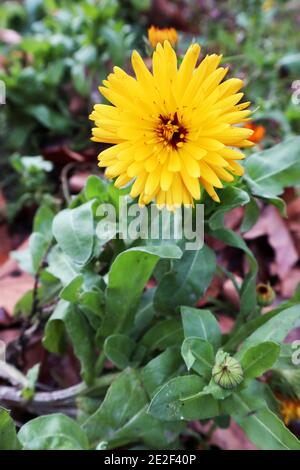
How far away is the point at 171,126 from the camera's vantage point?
0.79 m

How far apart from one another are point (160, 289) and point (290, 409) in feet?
1.07

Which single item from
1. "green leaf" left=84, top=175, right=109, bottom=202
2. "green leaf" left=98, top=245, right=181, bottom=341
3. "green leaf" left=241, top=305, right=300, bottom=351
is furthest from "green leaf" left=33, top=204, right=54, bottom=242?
"green leaf" left=241, top=305, right=300, bottom=351

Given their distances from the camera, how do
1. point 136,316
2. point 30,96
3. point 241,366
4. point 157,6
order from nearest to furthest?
point 241,366, point 136,316, point 30,96, point 157,6

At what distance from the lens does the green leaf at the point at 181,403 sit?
34.1 inches

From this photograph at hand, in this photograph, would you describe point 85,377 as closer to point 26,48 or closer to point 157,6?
point 26,48

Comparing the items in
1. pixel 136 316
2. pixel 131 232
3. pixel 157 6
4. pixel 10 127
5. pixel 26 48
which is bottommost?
pixel 136 316

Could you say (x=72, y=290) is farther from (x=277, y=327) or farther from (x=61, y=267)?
(x=277, y=327)

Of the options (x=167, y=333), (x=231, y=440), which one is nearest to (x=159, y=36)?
(x=167, y=333)

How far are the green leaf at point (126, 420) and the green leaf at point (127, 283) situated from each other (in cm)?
9

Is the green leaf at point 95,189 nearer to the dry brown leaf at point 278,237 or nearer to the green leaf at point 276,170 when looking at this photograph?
the green leaf at point 276,170

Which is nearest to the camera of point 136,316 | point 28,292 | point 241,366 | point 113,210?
point 241,366
